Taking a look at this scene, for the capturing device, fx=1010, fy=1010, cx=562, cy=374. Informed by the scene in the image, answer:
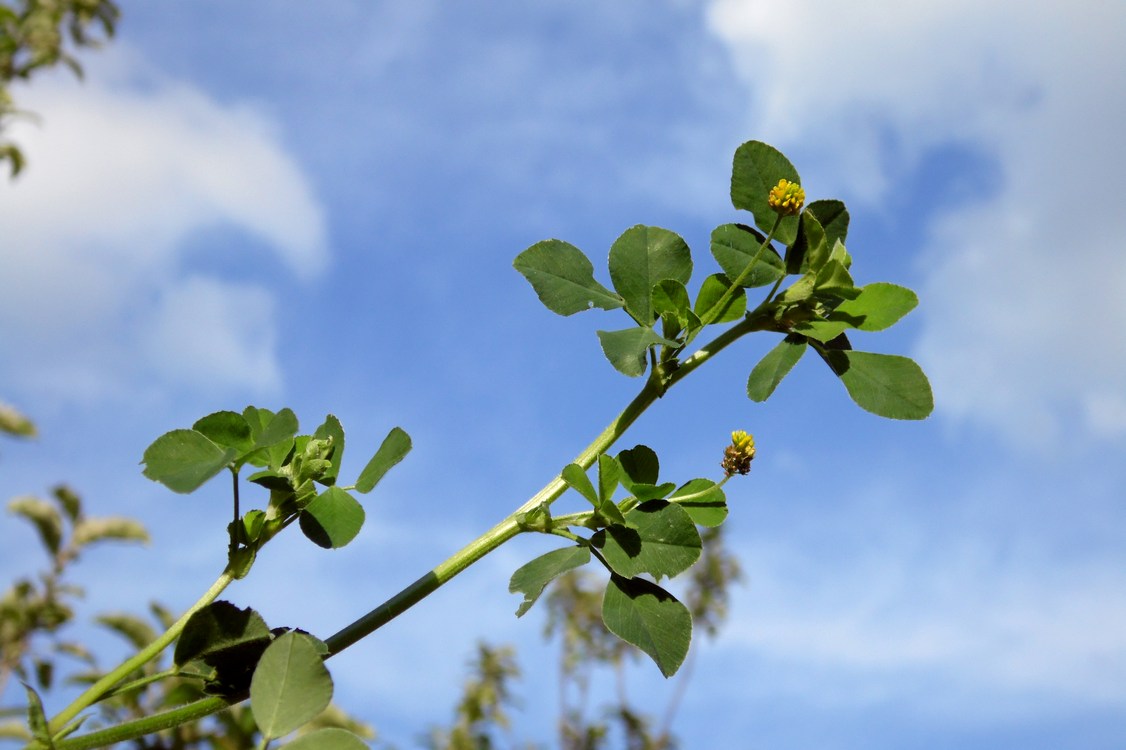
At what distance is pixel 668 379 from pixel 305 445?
295mm

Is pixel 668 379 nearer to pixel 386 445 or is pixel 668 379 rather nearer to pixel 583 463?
pixel 583 463

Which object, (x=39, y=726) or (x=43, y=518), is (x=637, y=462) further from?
(x=43, y=518)

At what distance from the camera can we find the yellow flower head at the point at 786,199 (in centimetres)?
88

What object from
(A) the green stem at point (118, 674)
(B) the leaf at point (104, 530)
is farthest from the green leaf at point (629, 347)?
(B) the leaf at point (104, 530)

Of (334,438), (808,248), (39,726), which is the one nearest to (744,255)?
(808,248)

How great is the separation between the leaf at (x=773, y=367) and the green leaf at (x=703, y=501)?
0.11m

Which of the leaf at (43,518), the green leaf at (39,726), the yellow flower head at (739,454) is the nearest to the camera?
the green leaf at (39,726)

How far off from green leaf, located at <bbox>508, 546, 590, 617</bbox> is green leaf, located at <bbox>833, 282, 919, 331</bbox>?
319mm

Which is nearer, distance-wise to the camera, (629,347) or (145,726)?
(145,726)

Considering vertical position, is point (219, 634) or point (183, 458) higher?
point (183, 458)

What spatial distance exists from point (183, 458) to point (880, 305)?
1.98 ft

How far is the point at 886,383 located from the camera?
883 millimetres

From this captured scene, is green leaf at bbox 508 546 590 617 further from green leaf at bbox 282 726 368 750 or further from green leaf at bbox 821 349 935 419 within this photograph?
green leaf at bbox 821 349 935 419

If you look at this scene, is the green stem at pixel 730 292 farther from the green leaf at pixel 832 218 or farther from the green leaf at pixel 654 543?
the green leaf at pixel 654 543
